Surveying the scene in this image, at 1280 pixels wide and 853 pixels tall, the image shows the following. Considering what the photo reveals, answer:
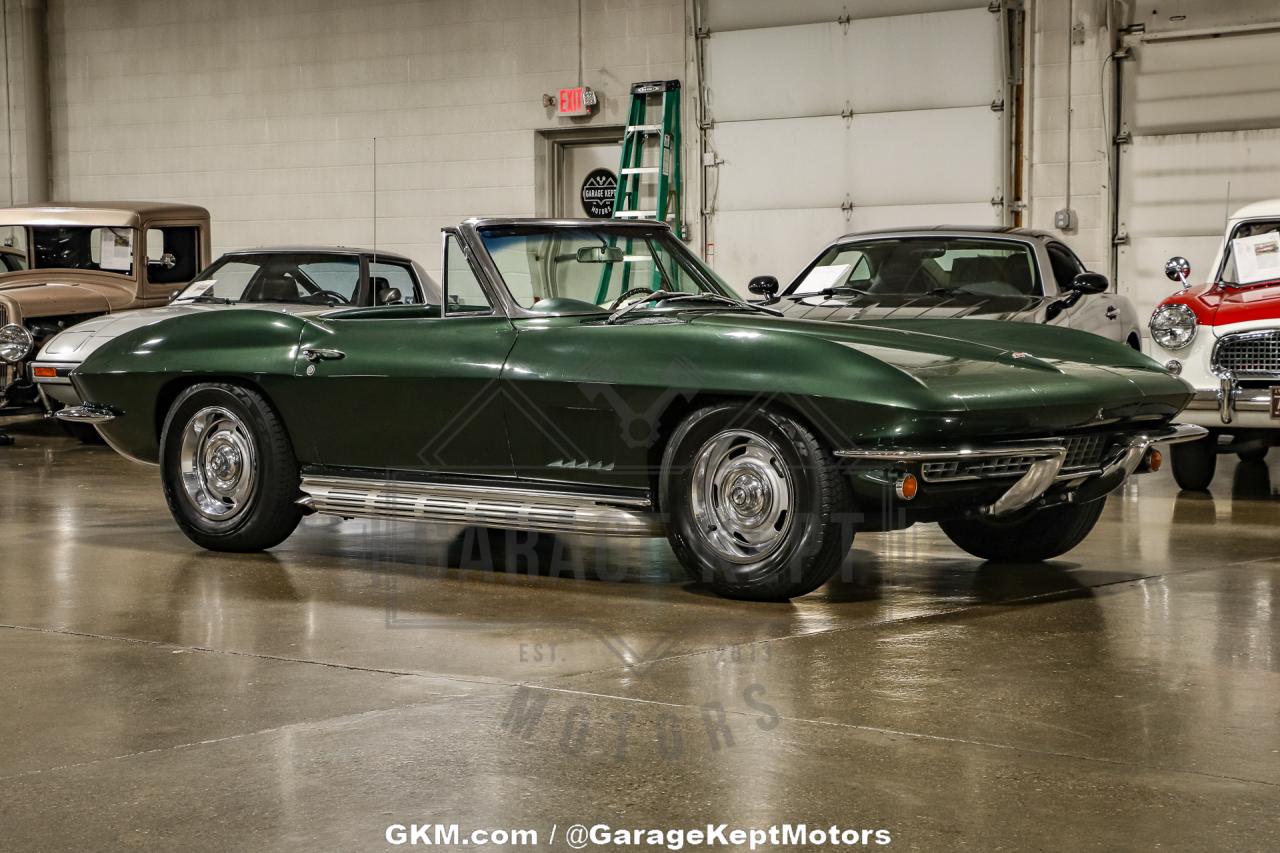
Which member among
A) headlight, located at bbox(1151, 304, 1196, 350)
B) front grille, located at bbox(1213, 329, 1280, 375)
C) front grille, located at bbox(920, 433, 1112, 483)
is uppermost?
headlight, located at bbox(1151, 304, 1196, 350)

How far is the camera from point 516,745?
12.2ft

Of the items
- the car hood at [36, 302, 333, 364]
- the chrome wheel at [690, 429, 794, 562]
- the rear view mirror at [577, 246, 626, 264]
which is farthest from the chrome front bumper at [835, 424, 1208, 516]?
the car hood at [36, 302, 333, 364]

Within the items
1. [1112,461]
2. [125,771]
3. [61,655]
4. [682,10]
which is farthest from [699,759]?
[682,10]

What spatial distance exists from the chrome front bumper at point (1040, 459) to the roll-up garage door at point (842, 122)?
9.65m

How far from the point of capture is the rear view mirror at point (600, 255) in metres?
6.46

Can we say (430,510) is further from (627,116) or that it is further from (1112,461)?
(627,116)

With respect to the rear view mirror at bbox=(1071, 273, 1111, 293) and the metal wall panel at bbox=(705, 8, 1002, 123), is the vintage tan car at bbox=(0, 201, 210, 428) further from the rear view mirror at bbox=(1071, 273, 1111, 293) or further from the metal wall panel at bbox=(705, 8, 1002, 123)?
the rear view mirror at bbox=(1071, 273, 1111, 293)

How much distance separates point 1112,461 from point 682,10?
11.8 m

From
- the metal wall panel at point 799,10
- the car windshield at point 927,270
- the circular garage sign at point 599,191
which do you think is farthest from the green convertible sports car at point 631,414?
the circular garage sign at point 599,191

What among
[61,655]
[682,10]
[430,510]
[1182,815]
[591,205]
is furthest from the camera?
[591,205]

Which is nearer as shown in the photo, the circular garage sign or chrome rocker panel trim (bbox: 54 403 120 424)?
chrome rocker panel trim (bbox: 54 403 120 424)

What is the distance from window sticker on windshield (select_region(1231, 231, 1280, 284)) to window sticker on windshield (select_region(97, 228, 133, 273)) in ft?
26.7

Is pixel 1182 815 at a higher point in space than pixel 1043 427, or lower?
lower

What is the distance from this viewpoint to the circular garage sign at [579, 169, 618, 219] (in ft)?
57.8
